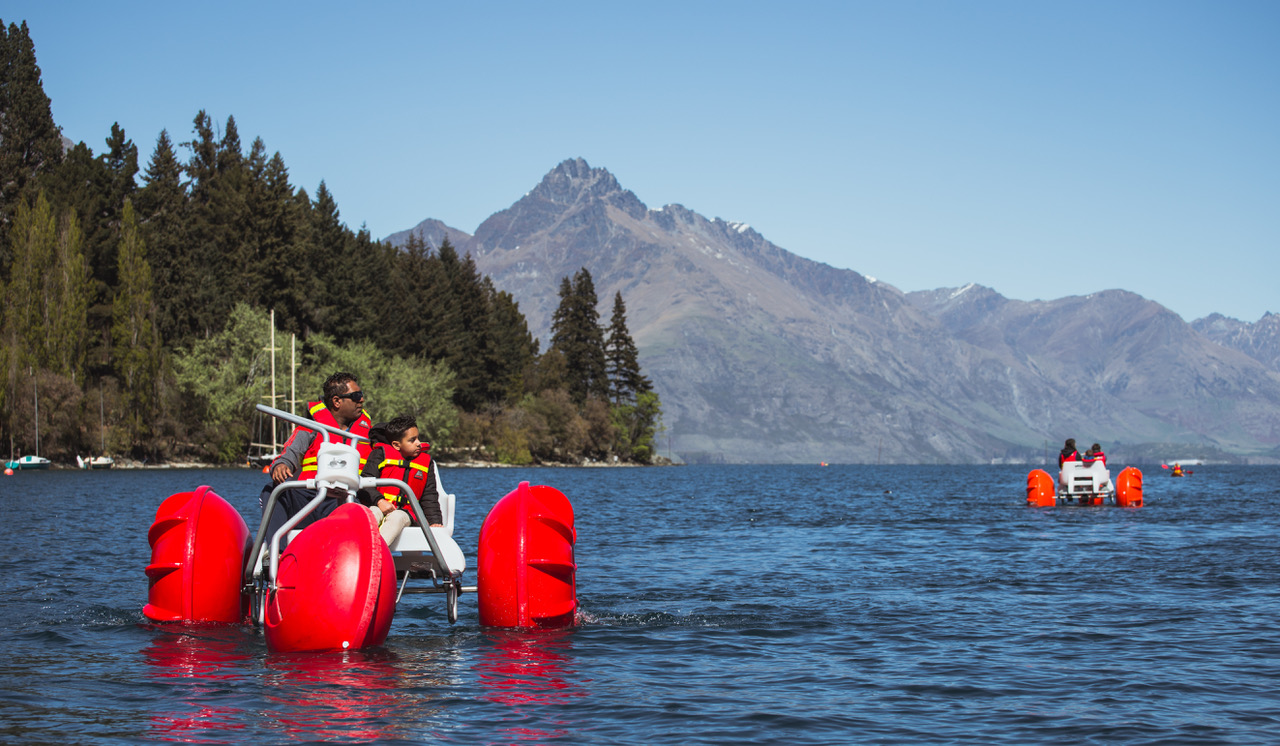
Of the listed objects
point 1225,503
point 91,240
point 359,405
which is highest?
point 91,240

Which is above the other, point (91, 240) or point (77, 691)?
point (91, 240)

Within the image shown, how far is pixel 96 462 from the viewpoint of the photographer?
7119 cm

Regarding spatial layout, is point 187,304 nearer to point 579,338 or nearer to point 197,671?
point 579,338

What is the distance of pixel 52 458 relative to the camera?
70.2 metres

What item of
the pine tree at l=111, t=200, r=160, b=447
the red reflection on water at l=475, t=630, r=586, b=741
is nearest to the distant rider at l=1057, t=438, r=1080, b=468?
the red reflection on water at l=475, t=630, r=586, b=741

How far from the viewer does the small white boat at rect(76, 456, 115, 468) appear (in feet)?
233

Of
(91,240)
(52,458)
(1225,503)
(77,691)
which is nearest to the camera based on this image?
(77,691)

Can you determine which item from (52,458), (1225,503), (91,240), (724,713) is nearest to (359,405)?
(724,713)

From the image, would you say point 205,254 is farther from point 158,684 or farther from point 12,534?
point 158,684

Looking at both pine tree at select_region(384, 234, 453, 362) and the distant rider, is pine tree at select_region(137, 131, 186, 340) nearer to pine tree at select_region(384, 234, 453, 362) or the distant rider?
pine tree at select_region(384, 234, 453, 362)

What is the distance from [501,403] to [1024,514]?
3220 inches

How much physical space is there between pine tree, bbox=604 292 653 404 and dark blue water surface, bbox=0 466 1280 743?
10970cm

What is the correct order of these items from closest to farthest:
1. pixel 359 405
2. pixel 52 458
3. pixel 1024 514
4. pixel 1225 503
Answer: pixel 359 405 → pixel 1024 514 → pixel 1225 503 → pixel 52 458

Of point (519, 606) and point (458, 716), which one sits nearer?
Result: point (458, 716)
